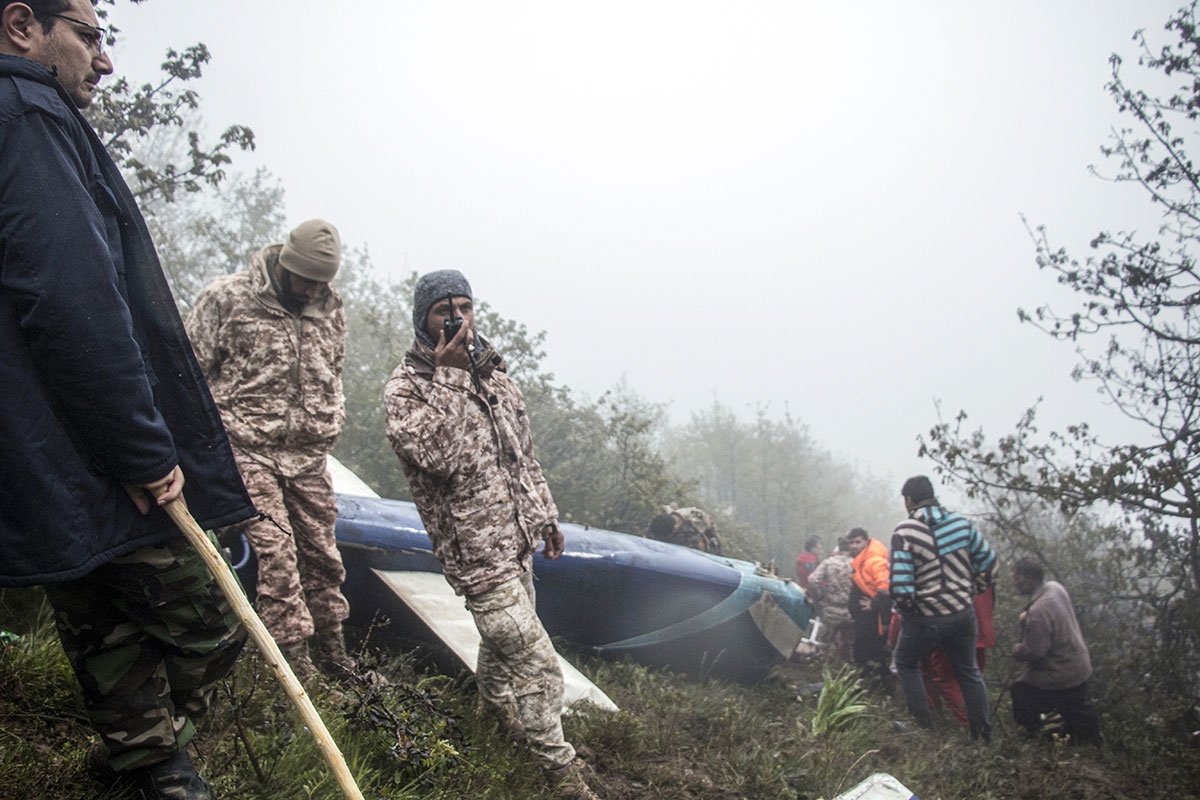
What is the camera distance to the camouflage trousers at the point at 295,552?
10.9 ft

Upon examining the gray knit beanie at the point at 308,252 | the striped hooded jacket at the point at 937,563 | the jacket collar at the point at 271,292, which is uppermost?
the gray knit beanie at the point at 308,252

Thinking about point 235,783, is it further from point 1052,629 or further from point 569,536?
point 1052,629

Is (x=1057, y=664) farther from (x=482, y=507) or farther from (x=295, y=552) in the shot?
(x=295, y=552)

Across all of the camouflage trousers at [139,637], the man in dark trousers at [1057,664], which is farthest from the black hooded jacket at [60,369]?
the man in dark trousers at [1057,664]

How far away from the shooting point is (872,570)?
835 cm

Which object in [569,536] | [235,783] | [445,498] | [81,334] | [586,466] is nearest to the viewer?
[81,334]

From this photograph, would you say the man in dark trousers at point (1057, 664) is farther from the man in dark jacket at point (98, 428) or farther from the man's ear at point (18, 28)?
the man's ear at point (18, 28)

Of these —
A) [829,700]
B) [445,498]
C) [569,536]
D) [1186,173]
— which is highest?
[1186,173]

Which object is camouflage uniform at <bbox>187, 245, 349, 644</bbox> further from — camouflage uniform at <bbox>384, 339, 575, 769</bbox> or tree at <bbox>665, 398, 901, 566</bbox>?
tree at <bbox>665, 398, 901, 566</bbox>

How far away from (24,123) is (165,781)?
1.54 metres

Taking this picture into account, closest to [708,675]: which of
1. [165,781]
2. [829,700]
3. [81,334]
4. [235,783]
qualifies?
[829,700]

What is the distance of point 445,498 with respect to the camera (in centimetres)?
319

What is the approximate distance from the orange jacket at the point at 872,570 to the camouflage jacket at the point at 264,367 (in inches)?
257

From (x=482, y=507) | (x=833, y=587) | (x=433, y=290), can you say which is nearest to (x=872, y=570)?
(x=833, y=587)
